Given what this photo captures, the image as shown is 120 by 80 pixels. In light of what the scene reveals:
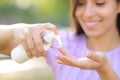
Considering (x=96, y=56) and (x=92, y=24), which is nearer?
(x=96, y=56)

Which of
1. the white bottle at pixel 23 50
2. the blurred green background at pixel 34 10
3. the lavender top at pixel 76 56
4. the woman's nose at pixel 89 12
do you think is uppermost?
the woman's nose at pixel 89 12

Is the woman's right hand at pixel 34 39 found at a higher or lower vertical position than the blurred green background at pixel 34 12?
higher

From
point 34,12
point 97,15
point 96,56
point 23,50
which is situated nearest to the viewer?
point 96,56

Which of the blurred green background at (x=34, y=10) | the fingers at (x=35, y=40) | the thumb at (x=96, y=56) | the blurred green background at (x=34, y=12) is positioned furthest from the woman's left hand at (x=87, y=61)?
the blurred green background at (x=34, y=10)

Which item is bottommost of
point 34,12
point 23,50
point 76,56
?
point 34,12

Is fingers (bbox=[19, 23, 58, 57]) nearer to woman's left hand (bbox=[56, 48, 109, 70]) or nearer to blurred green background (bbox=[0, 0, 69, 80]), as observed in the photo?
woman's left hand (bbox=[56, 48, 109, 70])

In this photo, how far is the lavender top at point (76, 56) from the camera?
64.2 inches

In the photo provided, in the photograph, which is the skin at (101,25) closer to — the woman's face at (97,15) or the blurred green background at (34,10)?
the woman's face at (97,15)

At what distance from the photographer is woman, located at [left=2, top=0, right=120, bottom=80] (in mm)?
1460

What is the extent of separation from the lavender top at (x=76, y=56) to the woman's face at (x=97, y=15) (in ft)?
0.36

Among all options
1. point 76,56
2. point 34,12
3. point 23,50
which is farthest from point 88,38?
point 34,12

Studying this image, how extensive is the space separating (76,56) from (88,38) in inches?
4.2

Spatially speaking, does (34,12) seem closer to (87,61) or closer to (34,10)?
(34,10)

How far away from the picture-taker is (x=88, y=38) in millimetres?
1751
